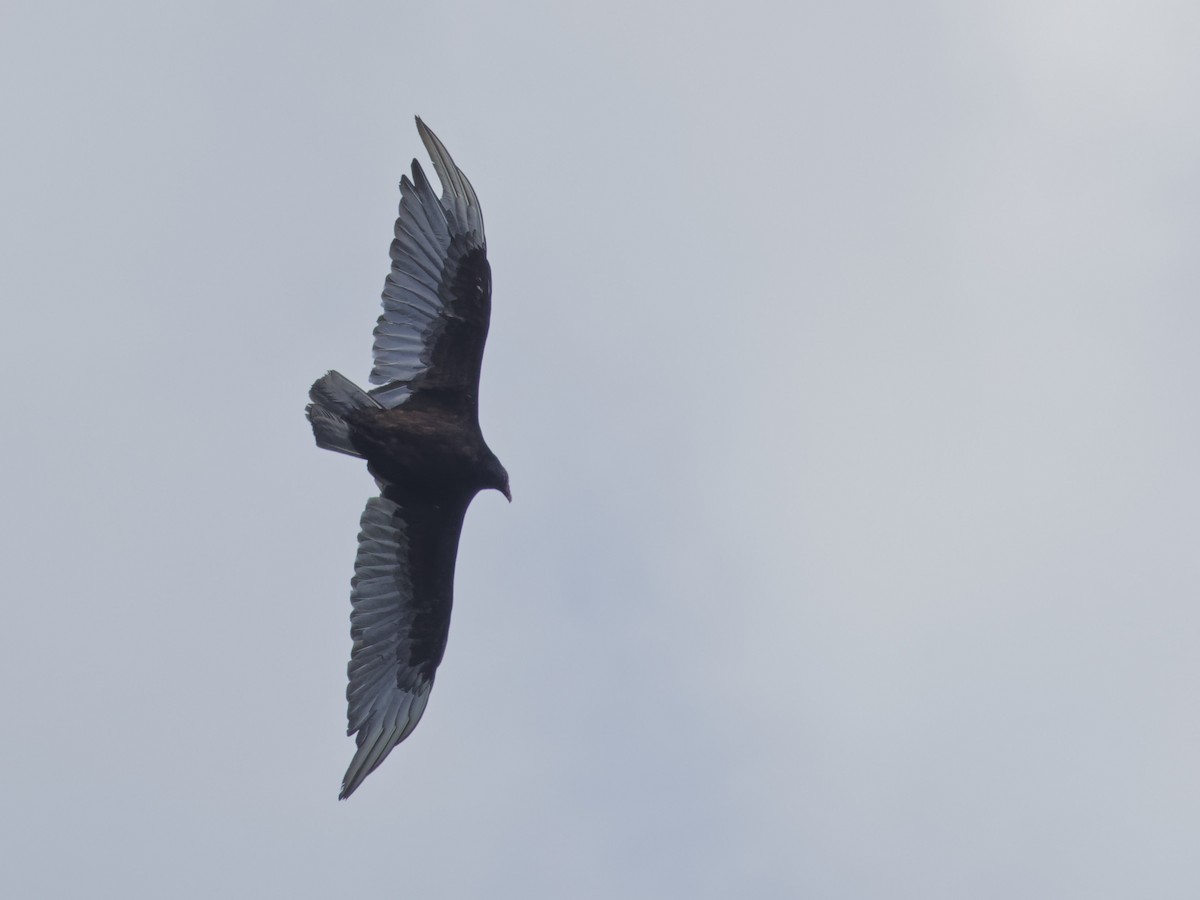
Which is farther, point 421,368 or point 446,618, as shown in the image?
point 446,618

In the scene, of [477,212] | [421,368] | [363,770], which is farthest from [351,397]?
[363,770]

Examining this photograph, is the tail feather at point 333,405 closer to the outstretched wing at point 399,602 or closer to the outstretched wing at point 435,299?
the outstretched wing at point 435,299

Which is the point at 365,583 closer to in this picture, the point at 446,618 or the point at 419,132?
the point at 446,618

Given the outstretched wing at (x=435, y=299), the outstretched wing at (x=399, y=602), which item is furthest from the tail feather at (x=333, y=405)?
the outstretched wing at (x=399, y=602)

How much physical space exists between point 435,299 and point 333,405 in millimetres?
1452

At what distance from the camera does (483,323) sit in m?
17.1

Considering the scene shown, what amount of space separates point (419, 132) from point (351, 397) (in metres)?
2.61

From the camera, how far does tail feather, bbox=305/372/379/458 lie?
1664 cm

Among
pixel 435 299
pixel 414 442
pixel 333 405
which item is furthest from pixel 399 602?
pixel 435 299

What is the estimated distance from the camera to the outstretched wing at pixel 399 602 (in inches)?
705

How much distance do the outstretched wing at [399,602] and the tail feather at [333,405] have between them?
1308mm

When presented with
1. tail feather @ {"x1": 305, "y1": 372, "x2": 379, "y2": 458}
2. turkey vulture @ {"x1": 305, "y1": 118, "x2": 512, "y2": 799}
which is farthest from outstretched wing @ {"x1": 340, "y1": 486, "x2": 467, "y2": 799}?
tail feather @ {"x1": 305, "y1": 372, "x2": 379, "y2": 458}

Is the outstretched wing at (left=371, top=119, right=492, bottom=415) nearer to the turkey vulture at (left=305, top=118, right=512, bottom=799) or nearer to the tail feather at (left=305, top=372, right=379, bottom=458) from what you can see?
the turkey vulture at (left=305, top=118, right=512, bottom=799)

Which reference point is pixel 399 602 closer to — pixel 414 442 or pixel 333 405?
pixel 414 442
